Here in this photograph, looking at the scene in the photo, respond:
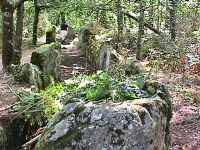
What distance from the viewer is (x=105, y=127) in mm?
5000

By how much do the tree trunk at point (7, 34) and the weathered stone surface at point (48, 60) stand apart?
2363 millimetres

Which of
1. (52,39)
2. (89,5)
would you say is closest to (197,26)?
(89,5)

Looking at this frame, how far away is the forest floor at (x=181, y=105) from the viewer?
25.8ft

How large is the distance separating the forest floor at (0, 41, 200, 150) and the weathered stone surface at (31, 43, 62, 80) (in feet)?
2.86

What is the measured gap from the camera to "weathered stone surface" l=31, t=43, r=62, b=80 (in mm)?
11484

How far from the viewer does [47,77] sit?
37.0 ft

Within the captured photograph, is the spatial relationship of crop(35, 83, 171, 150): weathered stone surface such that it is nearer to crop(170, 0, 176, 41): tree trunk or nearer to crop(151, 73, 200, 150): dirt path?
crop(151, 73, 200, 150): dirt path

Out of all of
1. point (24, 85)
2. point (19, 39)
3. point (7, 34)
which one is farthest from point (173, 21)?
point (24, 85)

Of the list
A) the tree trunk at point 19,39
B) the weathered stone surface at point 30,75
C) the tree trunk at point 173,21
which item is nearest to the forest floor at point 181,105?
the weathered stone surface at point 30,75

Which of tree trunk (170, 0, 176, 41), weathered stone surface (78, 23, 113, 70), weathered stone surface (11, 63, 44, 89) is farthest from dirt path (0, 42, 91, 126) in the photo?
tree trunk (170, 0, 176, 41)

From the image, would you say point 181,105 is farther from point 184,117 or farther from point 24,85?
point 24,85

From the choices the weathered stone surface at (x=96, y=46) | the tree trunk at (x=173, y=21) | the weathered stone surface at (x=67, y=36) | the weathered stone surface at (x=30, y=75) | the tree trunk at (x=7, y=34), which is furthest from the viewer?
the weathered stone surface at (x=67, y=36)

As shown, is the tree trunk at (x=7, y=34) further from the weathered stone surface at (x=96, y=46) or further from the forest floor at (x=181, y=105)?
the weathered stone surface at (x=96, y=46)

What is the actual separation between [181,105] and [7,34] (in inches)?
258
